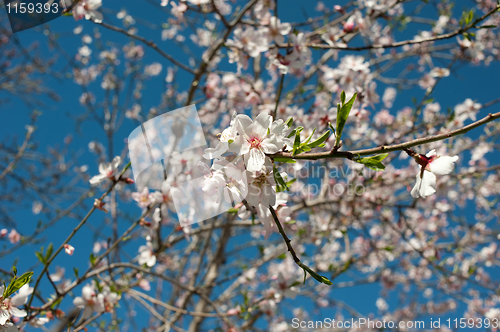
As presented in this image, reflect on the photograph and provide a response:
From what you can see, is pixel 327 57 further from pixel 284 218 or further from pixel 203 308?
pixel 203 308

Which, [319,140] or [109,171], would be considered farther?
A: [109,171]

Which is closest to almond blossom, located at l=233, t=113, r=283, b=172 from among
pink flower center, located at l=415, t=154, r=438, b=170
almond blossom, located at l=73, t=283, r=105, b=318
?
pink flower center, located at l=415, t=154, r=438, b=170

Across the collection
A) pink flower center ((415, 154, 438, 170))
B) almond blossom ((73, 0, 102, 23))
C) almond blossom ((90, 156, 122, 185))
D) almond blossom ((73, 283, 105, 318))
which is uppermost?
almond blossom ((73, 0, 102, 23))

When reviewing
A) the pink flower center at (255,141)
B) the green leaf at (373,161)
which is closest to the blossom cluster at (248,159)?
the pink flower center at (255,141)

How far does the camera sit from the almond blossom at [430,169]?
0.90m

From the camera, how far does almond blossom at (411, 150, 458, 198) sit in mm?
903

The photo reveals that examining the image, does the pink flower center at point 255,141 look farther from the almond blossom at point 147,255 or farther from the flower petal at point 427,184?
the almond blossom at point 147,255

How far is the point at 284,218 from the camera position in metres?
1.41

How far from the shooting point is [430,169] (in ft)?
3.05

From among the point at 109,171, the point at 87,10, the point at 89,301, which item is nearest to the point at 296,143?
the point at 109,171

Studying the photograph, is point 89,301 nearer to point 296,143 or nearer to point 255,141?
point 255,141

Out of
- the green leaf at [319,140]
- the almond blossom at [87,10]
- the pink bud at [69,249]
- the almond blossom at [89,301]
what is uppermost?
the almond blossom at [87,10]

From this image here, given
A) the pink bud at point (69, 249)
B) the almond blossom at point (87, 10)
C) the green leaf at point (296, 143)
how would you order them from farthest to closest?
the almond blossom at point (87, 10), the pink bud at point (69, 249), the green leaf at point (296, 143)

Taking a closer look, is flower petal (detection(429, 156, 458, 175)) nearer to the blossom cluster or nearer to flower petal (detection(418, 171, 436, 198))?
flower petal (detection(418, 171, 436, 198))
